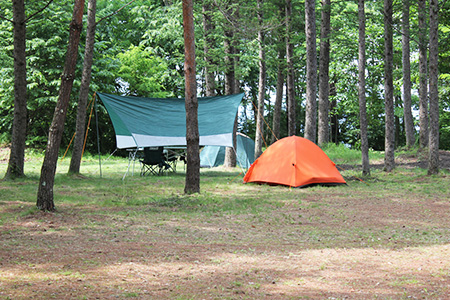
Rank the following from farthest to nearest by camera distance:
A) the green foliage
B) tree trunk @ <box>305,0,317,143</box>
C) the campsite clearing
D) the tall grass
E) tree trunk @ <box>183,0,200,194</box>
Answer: the green foliage, the tall grass, tree trunk @ <box>305,0,317,143</box>, tree trunk @ <box>183,0,200,194</box>, the campsite clearing

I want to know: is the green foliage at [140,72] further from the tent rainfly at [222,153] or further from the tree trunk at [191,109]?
the tree trunk at [191,109]

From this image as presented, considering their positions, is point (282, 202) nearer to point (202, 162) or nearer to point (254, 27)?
point (254, 27)

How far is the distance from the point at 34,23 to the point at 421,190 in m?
15.7

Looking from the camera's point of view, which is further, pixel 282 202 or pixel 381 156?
pixel 381 156

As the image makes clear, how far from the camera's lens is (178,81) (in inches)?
870

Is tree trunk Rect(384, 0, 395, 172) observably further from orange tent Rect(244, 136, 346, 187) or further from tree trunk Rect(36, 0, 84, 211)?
tree trunk Rect(36, 0, 84, 211)

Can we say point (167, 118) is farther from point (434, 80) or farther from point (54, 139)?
point (434, 80)

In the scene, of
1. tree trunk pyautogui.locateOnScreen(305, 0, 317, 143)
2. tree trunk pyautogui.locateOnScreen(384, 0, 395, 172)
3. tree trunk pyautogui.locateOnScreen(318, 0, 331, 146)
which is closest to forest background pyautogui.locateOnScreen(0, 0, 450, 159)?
tree trunk pyautogui.locateOnScreen(318, 0, 331, 146)

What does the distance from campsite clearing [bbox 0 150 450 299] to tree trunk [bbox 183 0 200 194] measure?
41 cm

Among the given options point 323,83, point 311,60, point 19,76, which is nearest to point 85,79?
point 19,76

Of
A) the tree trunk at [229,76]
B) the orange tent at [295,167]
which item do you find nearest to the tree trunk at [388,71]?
the orange tent at [295,167]

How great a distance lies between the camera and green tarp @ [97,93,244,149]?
11234 mm

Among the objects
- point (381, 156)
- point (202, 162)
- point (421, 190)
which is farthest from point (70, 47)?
point (381, 156)

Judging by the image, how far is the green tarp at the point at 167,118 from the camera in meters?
11.2
